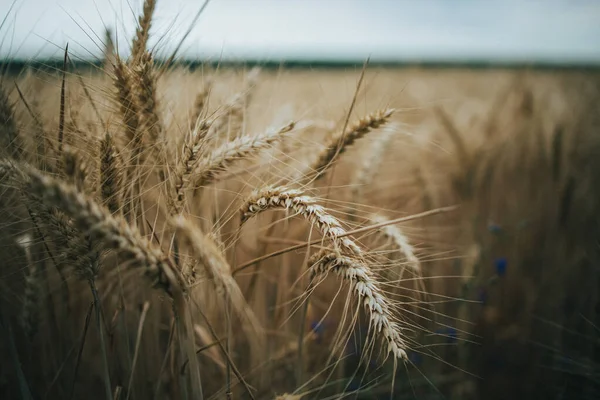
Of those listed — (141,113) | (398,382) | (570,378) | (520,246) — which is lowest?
(398,382)

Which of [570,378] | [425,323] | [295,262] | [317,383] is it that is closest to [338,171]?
[295,262]

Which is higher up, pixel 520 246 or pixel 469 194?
pixel 469 194

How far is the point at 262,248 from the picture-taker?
1444 mm

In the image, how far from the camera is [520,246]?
2.44 m

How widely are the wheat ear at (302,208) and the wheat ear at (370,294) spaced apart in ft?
0.10

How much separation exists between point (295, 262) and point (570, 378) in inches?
57.4

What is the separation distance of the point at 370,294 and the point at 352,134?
509 mm

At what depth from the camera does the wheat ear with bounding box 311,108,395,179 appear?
1.10 m

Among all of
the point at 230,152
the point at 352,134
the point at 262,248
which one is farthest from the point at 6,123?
the point at 352,134

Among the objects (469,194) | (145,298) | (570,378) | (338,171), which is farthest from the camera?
(338,171)

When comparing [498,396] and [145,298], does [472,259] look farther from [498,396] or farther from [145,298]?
[145,298]

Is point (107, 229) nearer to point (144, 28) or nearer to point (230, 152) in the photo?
point (230, 152)

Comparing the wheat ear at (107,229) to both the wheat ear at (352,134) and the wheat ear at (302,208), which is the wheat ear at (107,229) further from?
the wheat ear at (352,134)

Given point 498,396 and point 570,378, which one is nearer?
point 570,378
